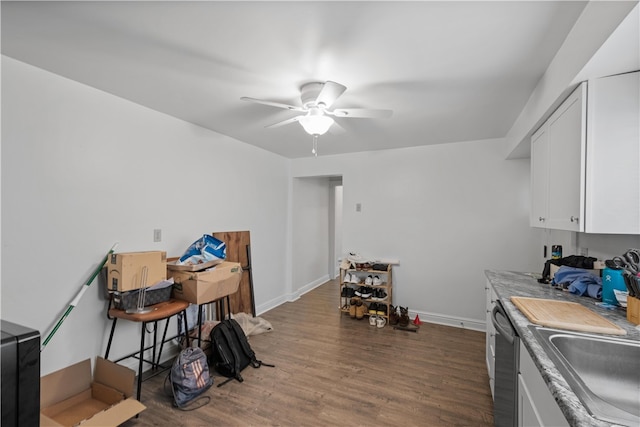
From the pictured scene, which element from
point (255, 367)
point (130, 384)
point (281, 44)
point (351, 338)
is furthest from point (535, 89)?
point (130, 384)

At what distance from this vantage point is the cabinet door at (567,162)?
1447mm

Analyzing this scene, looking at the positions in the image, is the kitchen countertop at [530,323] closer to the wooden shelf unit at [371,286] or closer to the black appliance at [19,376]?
the black appliance at [19,376]

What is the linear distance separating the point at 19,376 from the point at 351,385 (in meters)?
2.26

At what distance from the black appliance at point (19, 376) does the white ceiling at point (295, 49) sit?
4.64ft

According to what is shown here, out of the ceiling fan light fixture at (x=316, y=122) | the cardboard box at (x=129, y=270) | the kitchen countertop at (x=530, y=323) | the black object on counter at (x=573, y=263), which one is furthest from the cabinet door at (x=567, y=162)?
the cardboard box at (x=129, y=270)

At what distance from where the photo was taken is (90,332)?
2125 millimetres

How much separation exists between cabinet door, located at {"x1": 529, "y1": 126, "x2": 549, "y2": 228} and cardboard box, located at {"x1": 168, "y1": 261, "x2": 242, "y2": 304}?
2598mm

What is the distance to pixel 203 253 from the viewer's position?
2.48m

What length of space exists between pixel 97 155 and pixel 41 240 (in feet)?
2.36

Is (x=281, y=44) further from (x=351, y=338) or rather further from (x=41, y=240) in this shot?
(x=351, y=338)

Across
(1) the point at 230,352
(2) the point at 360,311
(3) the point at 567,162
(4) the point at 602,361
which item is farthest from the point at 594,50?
(2) the point at 360,311

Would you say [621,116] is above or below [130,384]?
above

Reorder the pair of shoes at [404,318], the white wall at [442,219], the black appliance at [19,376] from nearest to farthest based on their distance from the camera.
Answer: the black appliance at [19,376], the white wall at [442,219], the pair of shoes at [404,318]

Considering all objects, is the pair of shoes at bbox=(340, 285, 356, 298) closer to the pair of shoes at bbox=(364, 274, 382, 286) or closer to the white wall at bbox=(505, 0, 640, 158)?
the pair of shoes at bbox=(364, 274, 382, 286)
